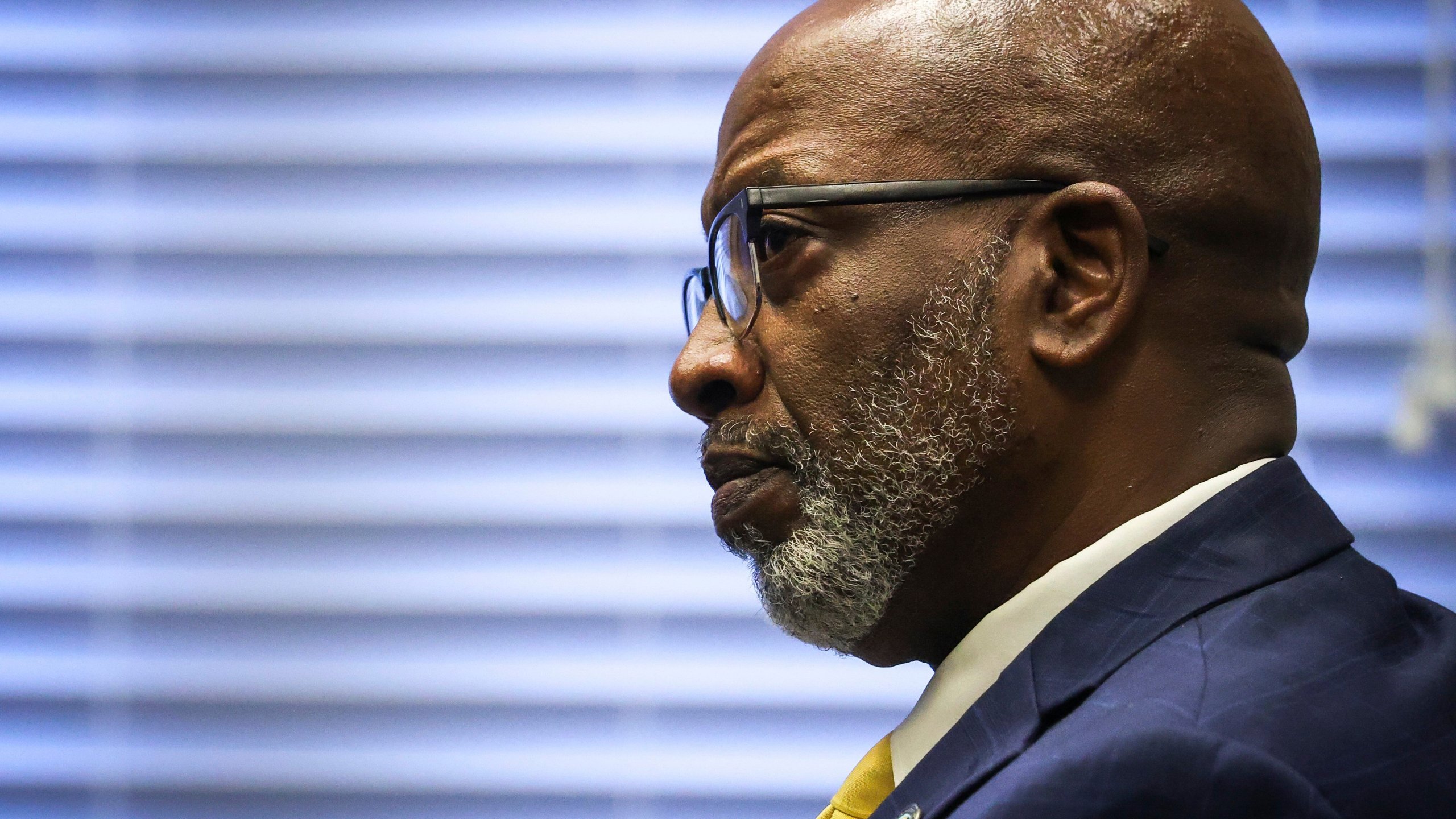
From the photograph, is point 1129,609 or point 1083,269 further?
point 1083,269

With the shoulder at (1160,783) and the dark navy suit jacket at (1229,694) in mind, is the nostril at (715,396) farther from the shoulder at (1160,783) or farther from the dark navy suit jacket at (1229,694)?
the shoulder at (1160,783)

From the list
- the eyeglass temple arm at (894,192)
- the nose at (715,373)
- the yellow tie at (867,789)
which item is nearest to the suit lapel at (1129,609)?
the yellow tie at (867,789)

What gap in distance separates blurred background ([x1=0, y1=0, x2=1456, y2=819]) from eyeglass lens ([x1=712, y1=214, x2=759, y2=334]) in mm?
759

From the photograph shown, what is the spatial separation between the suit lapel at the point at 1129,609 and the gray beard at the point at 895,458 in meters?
0.17

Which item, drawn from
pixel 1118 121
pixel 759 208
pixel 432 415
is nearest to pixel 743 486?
pixel 759 208

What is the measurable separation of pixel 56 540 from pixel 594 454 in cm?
98

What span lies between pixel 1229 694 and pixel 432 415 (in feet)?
4.76

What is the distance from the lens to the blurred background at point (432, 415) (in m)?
2.00

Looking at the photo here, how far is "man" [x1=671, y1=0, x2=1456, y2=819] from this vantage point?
1.06m

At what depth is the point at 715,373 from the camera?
1249 mm

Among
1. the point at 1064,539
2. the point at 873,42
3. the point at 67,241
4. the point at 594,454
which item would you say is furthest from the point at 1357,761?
the point at 67,241

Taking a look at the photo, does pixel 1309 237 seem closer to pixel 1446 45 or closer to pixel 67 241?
pixel 1446 45

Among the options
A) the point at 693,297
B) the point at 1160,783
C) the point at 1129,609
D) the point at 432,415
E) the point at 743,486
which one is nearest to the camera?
the point at 1160,783

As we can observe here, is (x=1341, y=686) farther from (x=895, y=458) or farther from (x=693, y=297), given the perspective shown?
(x=693, y=297)
